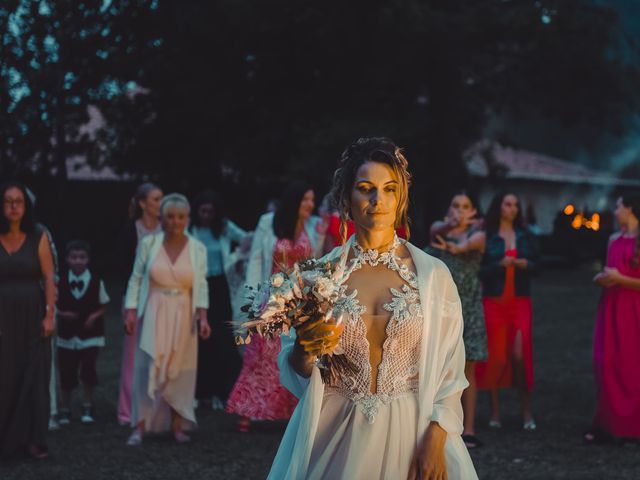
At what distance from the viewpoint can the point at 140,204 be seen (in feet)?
38.8

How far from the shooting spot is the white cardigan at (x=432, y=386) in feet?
14.6

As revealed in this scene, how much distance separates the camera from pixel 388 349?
4.52m

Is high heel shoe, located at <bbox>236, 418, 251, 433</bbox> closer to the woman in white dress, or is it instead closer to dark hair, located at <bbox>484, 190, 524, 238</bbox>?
the woman in white dress

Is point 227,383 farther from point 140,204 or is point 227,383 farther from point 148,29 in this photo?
point 148,29

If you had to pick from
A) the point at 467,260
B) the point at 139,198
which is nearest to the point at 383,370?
the point at 467,260

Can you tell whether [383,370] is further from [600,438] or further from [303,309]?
[600,438]

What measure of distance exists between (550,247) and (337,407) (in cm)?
4202

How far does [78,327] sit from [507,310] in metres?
4.39

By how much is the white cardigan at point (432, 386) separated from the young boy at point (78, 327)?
7.41 m

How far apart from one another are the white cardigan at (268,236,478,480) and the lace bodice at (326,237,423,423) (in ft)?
0.18

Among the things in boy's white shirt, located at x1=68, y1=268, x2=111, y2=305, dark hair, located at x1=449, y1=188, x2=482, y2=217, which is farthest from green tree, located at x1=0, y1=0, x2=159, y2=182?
dark hair, located at x1=449, y1=188, x2=482, y2=217

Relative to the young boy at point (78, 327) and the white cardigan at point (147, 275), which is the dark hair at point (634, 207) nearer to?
the white cardigan at point (147, 275)

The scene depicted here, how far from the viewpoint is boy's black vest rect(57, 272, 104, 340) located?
39.3 ft

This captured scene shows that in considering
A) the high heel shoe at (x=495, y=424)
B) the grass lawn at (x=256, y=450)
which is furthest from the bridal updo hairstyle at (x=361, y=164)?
the high heel shoe at (x=495, y=424)
